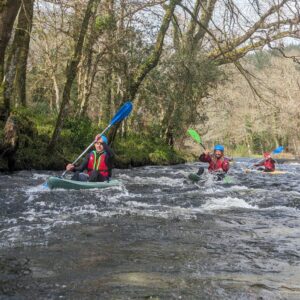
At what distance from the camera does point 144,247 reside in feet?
14.3

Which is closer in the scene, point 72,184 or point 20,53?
point 72,184

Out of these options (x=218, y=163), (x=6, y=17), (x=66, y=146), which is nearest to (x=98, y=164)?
(x=6, y=17)

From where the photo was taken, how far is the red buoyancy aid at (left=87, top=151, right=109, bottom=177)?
366 inches

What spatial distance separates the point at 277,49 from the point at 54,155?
7042mm

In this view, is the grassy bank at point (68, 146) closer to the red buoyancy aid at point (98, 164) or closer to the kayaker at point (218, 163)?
the red buoyancy aid at point (98, 164)

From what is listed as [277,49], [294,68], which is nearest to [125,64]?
[277,49]

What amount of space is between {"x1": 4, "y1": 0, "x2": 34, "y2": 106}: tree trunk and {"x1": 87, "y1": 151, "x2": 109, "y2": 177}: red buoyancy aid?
3149 millimetres

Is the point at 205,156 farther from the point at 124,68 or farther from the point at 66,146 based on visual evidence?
the point at 124,68

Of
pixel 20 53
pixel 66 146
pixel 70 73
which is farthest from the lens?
pixel 20 53

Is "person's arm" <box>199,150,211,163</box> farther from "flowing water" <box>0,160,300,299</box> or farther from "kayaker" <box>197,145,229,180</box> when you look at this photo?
"flowing water" <box>0,160,300,299</box>

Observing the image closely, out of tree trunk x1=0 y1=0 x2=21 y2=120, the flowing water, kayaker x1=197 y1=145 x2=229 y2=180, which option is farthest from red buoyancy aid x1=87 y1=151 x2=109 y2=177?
tree trunk x1=0 y1=0 x2=21 y2=120

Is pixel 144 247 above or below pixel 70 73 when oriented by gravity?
below

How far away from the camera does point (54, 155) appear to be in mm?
12961

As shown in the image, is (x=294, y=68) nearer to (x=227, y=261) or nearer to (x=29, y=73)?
(x=29, y=73)
